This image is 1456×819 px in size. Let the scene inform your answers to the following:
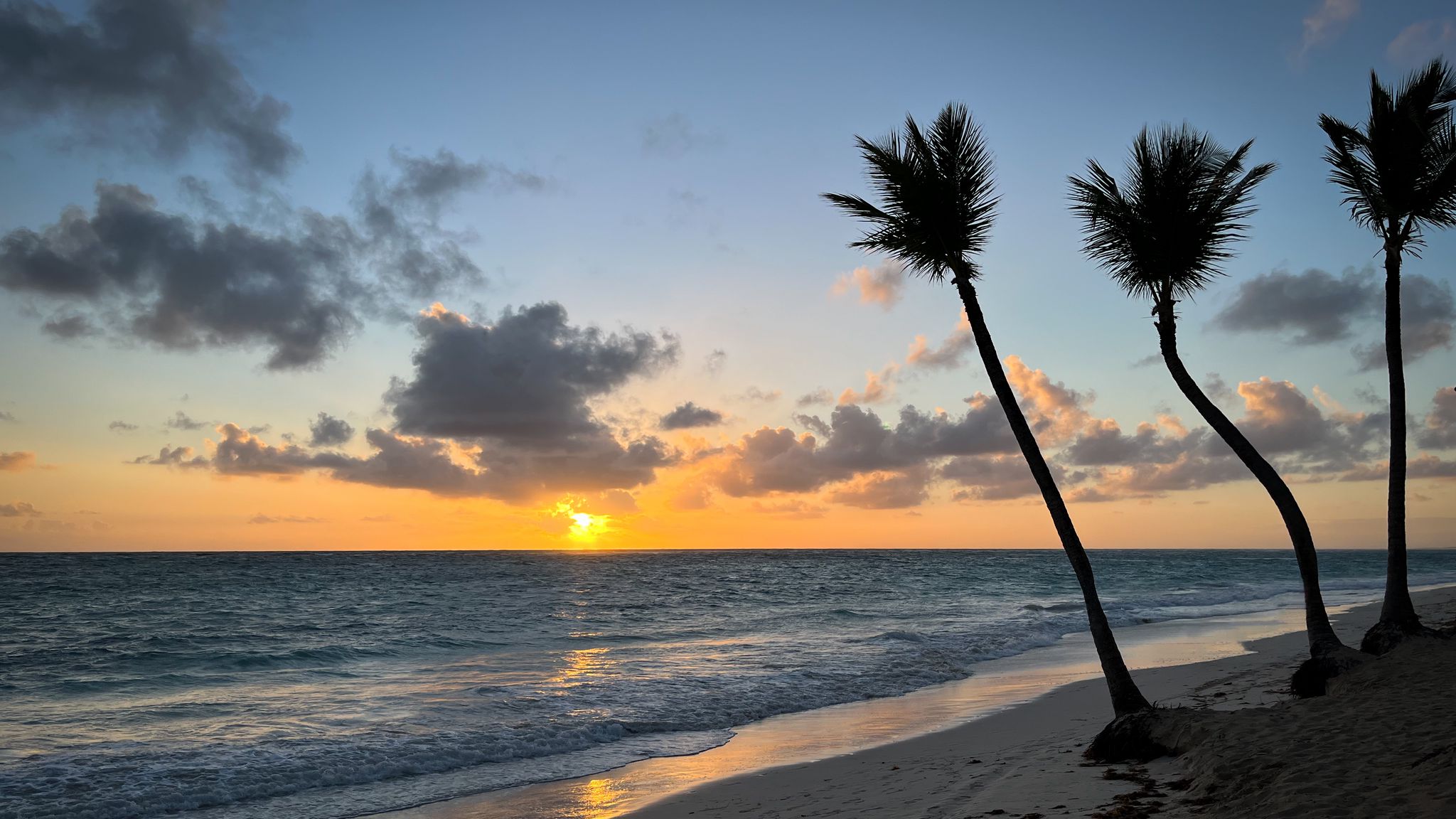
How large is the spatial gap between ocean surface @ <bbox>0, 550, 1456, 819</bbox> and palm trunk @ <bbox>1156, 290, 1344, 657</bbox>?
827 cm

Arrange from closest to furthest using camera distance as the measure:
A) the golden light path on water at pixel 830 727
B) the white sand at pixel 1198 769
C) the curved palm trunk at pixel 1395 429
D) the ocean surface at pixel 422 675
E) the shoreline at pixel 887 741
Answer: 1. the white sand at pixel 1198 769
2. the shoreline at pixel 887 741
3. the golden light path on water at pixel 830 727
4. the ocean surface at pixel 422 675
5. the curved palm trunk at pixel 1395 429

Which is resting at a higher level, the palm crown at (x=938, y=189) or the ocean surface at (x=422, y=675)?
the palm crown at (x=938, y=189)

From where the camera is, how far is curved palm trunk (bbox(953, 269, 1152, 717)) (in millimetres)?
9695

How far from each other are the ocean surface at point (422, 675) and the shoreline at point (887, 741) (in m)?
0.79

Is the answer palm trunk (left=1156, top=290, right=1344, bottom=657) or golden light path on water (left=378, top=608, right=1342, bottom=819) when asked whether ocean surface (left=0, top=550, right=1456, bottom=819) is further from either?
palm trunk (left=1156, top=290, right=1344, bottom=657)

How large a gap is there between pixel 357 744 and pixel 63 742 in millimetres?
5033

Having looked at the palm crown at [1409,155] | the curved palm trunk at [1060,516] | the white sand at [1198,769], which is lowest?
the white sand at [1198,769]

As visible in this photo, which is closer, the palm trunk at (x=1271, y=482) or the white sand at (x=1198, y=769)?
the white sand at (x=1198, y=769)

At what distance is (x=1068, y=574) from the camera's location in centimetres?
6850

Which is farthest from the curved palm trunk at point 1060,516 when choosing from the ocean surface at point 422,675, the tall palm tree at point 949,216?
the ocean surface at point 422,675

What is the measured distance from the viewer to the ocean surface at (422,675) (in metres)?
11.4

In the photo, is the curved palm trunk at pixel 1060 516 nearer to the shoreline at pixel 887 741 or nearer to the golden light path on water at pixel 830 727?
the shoreline at pixel 887 741

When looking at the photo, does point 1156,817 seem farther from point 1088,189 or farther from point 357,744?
point 357,744

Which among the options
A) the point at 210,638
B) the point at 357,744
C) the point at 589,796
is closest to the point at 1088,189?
the point at 589,796
